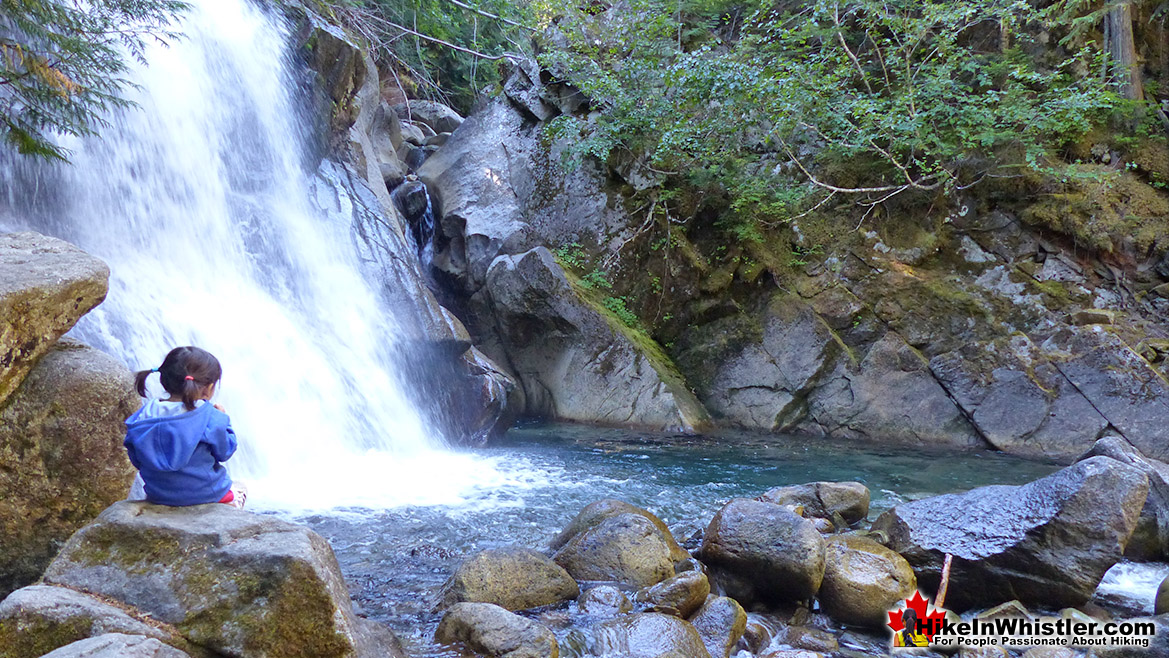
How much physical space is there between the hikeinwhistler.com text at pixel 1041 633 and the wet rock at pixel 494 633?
8.51ft

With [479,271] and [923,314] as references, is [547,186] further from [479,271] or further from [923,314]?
[923,314]

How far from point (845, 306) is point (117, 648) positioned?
11801mm

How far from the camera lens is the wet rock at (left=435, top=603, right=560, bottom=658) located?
3797 mm

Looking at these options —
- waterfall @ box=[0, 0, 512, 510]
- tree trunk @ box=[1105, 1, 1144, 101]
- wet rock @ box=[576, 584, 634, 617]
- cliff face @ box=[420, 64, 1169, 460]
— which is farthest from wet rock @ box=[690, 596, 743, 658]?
tree trunk @ box=[1105, 1, 1144, 101]

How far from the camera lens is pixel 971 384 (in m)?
11.0

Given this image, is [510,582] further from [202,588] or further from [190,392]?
[190,392]

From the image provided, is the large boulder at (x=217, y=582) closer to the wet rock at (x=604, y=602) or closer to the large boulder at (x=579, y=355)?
Result: the wet rock at (x=604, y=602)

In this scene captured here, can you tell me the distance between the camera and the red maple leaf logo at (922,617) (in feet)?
15.0

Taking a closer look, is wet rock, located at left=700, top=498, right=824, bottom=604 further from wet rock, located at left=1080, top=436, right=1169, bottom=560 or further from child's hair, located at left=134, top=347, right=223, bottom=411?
child's hair, located at left=134, top=347, right=223, bottom=411

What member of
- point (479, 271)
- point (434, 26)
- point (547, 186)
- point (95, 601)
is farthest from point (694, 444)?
point (434, 26)

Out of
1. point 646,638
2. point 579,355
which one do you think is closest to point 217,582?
point 646,638

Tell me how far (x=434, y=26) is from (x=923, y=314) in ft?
40.9

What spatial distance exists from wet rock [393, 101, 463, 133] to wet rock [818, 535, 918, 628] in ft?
58.4

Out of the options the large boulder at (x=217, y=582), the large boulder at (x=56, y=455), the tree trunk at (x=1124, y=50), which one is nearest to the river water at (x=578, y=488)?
the large boulder at (x=217, y=582)
